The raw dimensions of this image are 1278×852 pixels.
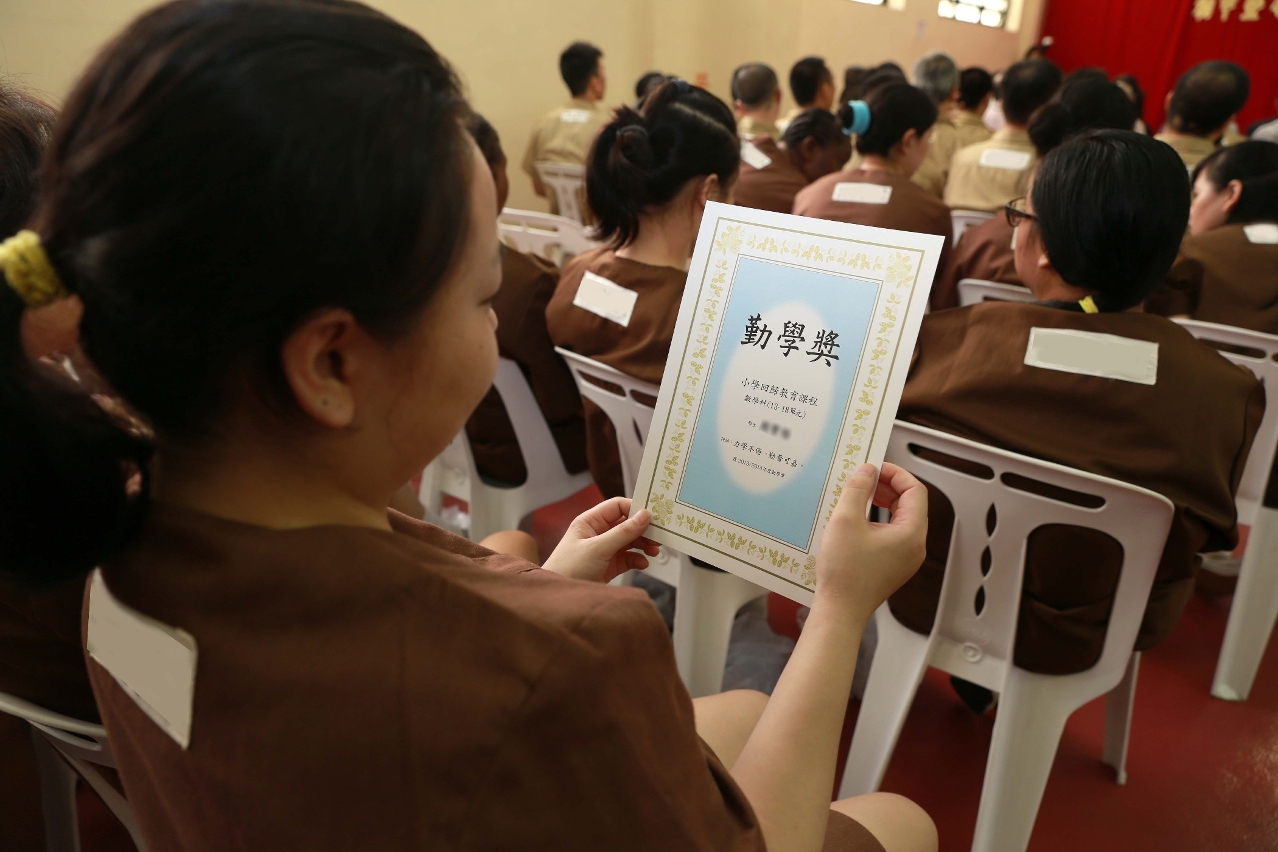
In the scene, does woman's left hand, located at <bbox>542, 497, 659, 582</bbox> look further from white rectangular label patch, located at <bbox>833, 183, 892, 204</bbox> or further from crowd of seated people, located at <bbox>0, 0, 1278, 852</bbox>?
white rectangular label patch, located at <bbox>833, 183, 892, 204</bbox>

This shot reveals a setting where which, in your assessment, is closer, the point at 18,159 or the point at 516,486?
the point at 18,159

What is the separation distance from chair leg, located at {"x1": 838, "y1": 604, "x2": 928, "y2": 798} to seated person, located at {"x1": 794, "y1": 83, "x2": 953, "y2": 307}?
1477 mm

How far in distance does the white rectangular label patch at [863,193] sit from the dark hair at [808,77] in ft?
5.67

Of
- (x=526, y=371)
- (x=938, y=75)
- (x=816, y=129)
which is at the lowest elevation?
(x=526, y=371)

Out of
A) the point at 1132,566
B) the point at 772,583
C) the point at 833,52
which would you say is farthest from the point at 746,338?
the point at 833,52

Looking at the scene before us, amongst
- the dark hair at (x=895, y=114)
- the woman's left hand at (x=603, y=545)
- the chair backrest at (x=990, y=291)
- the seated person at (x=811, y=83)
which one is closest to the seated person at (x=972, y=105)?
the seated person at (x=811, y=83)

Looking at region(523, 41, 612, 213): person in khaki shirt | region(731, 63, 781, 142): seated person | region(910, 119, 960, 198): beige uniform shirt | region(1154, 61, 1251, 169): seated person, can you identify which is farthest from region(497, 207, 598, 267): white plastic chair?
region(910, 119, 960, 198): beige uniform shirt

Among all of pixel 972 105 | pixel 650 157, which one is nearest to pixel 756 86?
pixel 972 105

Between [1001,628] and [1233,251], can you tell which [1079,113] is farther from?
[1001,628]

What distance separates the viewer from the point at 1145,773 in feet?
4.85

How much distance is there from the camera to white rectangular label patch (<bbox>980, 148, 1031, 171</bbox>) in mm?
3141

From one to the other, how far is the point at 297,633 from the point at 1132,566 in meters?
1.02

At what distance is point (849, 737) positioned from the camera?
156cm

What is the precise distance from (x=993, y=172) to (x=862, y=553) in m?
3.12
